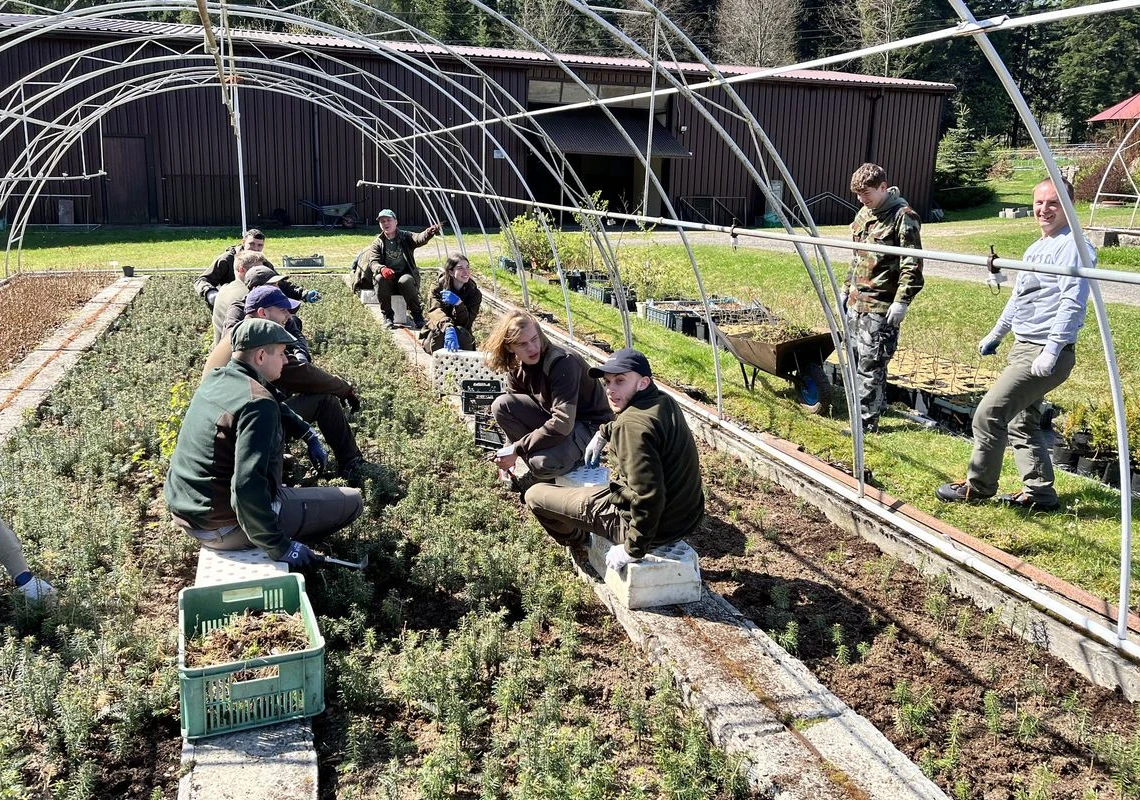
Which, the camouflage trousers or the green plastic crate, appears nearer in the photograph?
the green plastic crate

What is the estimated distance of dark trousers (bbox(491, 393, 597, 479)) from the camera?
529cm

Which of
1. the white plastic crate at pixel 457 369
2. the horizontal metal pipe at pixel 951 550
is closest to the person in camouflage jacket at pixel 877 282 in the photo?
the horizontal metal pipe at pixel 951 550

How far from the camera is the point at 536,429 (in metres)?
5.40

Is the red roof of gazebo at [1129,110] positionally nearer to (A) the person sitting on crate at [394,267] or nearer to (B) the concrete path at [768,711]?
(A) the person sitting on crate at [394,267]

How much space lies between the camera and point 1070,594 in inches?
167

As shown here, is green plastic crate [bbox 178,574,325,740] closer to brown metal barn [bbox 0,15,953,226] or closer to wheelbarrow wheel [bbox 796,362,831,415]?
wheelbarrow wheel [bbox 796,362,831,415]

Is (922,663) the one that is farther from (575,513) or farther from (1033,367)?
(1033,367)

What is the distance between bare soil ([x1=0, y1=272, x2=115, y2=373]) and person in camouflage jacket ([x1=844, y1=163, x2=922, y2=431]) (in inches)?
299

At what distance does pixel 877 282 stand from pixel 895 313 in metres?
0.30

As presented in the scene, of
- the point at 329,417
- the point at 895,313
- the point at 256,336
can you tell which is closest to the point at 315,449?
the point at 329,417

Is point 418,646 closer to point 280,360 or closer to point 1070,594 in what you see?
point 280,360

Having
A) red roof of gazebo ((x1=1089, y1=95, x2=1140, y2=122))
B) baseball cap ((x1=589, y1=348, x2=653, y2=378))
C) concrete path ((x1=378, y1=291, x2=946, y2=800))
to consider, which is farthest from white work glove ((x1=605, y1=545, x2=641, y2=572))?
red roof of gazebo ((x1=1089, y1=95, x2=1140, y2=122))

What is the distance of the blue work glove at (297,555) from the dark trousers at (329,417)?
168 cm

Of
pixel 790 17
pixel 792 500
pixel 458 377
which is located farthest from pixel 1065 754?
pixel 790 17
